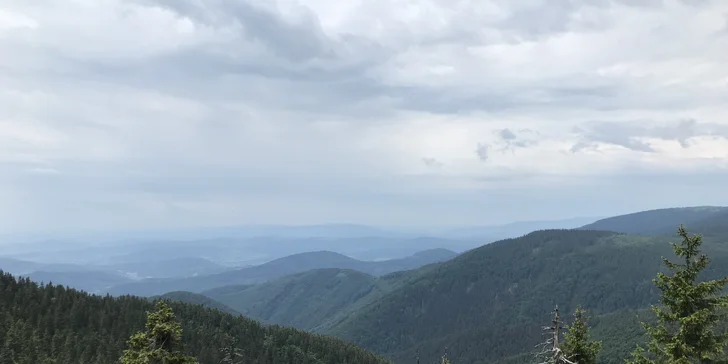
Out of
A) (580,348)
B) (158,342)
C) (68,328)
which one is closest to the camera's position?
(158,342)

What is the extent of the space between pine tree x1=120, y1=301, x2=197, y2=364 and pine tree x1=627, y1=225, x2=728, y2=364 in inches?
1020

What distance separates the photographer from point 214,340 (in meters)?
190

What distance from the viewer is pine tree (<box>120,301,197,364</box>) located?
2205cm

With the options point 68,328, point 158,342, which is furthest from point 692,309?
point 68,328

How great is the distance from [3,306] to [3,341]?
26406 mm

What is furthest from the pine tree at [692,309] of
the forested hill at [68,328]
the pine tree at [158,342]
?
the forested hill at [68,328]

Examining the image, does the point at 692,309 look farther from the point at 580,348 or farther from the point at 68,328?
the point at 68,328

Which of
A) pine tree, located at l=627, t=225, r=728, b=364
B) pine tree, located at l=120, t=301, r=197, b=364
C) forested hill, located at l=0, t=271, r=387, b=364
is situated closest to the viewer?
pine tree, located at l=120, t=301, r=197, b=364

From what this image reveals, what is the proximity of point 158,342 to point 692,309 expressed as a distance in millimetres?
28407

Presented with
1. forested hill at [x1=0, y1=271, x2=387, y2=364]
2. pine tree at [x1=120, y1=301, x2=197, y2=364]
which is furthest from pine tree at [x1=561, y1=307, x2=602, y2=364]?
forested hill at [x1=0, y1=271, x2=387, y2=364]

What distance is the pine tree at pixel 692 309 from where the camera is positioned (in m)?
23.6

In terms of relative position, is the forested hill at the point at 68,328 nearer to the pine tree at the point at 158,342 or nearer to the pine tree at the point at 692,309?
the pine tree at the point at 158,342

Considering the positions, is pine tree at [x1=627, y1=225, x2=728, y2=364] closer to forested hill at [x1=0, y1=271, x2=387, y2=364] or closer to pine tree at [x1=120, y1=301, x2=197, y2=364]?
pine tree at [x1=120, y1=301, x2=197, y2=364]

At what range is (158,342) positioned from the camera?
22828 millimetres
